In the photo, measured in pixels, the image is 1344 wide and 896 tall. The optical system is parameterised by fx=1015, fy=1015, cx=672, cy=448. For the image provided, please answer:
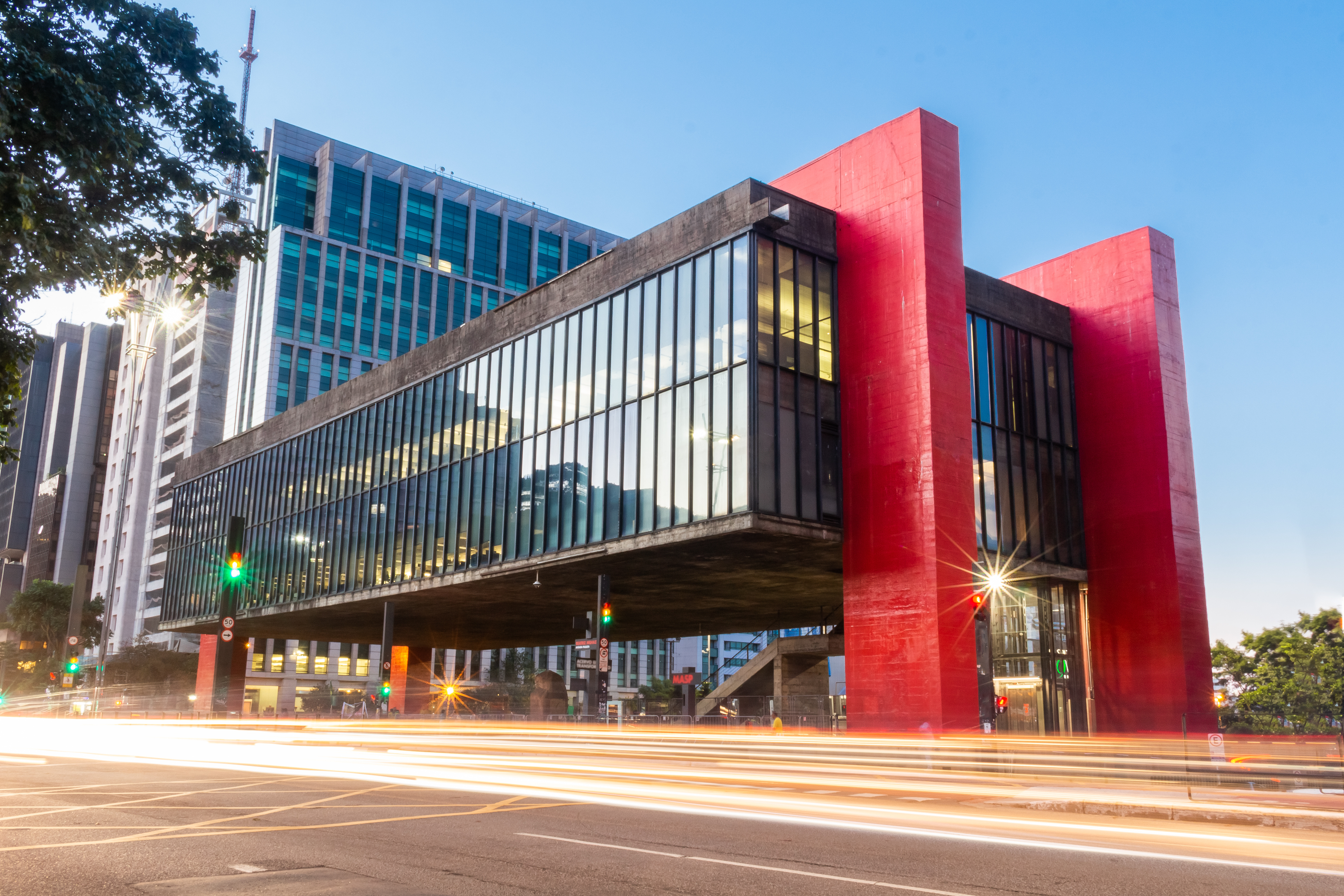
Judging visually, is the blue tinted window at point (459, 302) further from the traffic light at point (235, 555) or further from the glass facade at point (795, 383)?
the traffic light at point (235, 555)

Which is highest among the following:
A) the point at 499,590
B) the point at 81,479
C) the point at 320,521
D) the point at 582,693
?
the point at 81,479

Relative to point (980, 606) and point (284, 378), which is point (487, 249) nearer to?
point (284, 378)

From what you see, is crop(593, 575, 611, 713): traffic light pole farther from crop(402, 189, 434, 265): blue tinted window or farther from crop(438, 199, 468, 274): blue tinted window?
crop(438, 199, 468, 274): blue tinted window

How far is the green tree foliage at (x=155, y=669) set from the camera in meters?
94.7

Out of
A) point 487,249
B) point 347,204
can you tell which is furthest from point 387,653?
point 487,249

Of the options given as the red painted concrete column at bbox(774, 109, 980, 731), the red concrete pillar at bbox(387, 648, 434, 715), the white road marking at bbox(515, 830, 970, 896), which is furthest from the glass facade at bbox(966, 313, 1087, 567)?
the red concrete pillar at bbox(387, 648, 434, 715)

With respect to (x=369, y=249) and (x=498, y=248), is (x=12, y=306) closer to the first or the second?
(x=369, y=249)

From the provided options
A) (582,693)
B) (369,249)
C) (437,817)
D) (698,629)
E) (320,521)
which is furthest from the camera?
(369,249)

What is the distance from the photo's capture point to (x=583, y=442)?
3772 cm

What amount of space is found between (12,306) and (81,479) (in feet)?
505

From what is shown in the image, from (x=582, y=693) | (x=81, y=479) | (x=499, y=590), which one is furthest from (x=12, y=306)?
(x=81, y=479)

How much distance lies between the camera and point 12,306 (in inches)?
551

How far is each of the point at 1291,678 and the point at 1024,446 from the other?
3029cm

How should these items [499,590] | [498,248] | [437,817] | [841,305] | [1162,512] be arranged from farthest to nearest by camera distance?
[498,248] → [499,590] → [1162,512] → [841,305] → [437,817]
